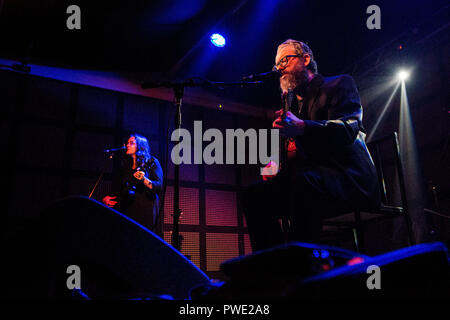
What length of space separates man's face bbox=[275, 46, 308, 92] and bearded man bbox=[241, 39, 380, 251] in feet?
0.27

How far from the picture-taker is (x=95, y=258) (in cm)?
87

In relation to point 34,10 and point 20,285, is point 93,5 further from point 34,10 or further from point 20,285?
point 20,285

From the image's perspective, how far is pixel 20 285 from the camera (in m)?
0.76

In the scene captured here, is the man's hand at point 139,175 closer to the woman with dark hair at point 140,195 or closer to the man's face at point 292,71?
the woman with dark hair at point 140,195

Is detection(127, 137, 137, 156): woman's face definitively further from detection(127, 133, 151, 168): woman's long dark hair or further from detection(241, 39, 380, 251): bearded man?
detection(241, 39, 380, 251): bearded man

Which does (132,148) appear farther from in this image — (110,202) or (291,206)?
(291,206)

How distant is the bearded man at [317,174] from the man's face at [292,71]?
0.08 meters

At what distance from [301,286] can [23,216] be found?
19.8 feet

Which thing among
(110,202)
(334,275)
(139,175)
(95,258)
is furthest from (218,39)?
(334,275)

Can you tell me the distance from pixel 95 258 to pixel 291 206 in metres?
1.30

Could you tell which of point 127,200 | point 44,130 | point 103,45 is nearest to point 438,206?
point 127,200

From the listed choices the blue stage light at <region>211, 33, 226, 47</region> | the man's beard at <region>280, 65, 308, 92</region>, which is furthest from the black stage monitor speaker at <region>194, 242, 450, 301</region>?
the blue stage light at <region>211, 33, 226, 47</region>

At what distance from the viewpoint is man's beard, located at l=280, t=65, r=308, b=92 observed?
2463 mm

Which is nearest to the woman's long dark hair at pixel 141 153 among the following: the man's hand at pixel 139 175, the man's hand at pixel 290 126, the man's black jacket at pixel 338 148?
the man's hand at pixel 139 175
